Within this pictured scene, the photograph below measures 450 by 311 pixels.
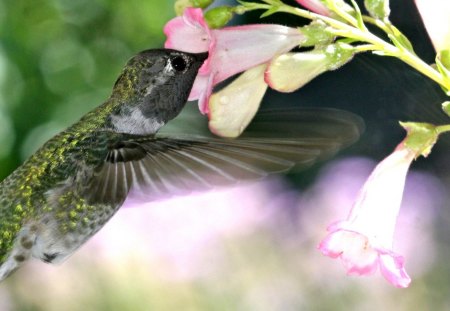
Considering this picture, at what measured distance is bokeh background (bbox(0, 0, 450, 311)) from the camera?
197cm

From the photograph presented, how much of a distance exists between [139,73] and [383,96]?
1.08 m

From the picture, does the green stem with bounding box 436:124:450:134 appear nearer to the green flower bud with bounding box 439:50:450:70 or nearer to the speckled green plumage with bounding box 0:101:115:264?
the green flower bud with bounding box 439:50:450:70

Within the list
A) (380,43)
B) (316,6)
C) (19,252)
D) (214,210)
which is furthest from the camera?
(214,210)

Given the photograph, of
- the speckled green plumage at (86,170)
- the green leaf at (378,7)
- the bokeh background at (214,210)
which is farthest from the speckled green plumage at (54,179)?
the bokeh background at (214,210)

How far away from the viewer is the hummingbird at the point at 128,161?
3.37ft

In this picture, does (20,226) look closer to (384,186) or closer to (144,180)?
(144,180)

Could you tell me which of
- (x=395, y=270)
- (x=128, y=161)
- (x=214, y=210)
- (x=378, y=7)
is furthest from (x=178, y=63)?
(x=214, y=210)

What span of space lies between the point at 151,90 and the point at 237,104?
0.48 ft

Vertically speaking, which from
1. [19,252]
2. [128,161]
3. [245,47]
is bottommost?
[19,252]

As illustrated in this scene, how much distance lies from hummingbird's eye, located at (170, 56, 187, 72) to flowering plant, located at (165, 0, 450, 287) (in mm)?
20

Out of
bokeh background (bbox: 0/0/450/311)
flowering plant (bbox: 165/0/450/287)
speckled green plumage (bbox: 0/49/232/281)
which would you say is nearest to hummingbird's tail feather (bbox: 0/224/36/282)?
speckled green plumage (bbox: 0/49/232/281)

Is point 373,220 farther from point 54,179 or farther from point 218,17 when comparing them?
point 54,179

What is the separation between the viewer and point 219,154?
104 cm

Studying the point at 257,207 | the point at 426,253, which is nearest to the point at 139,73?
the point at 257,207
